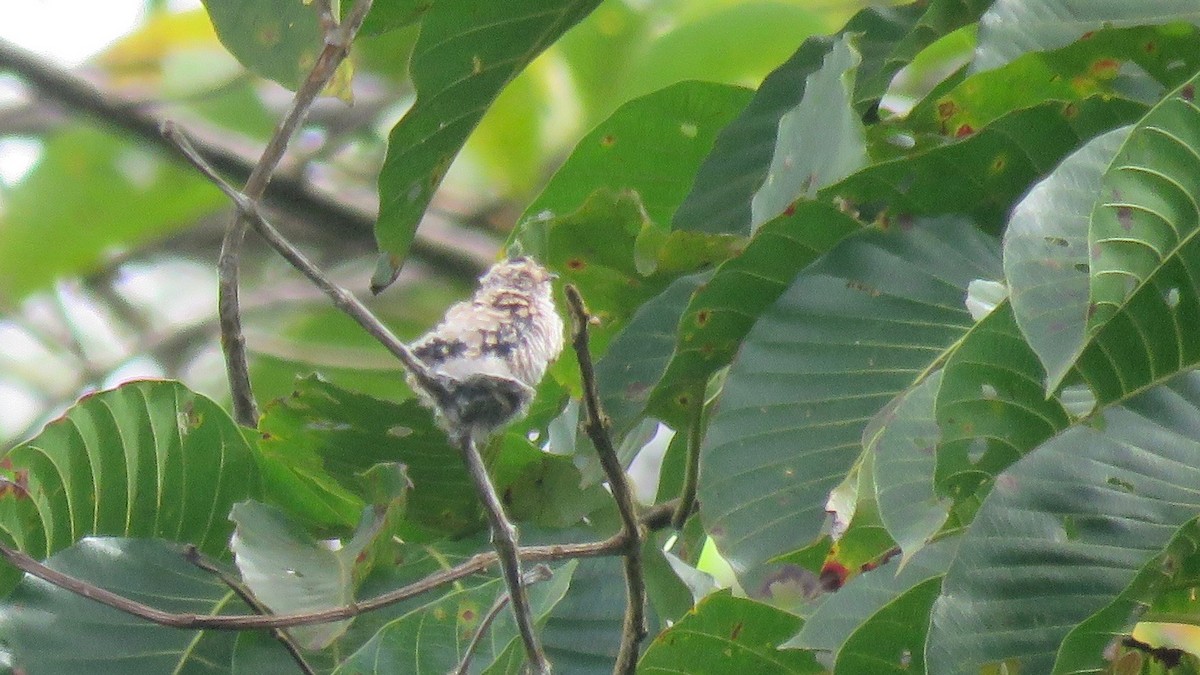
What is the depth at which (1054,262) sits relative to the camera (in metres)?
0.78

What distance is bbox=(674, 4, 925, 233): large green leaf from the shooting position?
123cm

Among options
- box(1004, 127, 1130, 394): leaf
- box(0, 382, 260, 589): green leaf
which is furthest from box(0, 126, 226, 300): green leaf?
box(1004, 127, 1130, 394): leaf

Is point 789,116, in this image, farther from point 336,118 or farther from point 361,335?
point 336,118

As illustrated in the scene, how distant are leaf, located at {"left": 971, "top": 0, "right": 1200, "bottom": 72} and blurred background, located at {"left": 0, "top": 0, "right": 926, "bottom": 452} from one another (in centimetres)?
147

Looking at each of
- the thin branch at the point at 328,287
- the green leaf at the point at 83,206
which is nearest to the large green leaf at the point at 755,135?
the thin branch at the point at 328,287

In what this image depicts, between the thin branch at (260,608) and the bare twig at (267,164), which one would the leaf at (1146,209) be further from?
the thin branch at (260,608)

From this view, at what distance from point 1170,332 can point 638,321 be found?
0.40 metres

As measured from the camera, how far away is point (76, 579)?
42.6 inches

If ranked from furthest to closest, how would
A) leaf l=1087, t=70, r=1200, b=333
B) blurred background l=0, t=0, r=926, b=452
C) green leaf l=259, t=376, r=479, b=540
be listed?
1. blurred background l=0, t=0, r=926, b=452
2. green leaf l=259, t=376, r=479, b=540
3. leaf l=1087, t=70, r=1200, b=333

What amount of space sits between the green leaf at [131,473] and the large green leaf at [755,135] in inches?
17.0

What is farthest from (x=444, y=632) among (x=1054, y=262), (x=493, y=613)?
(x=1054, y=262)

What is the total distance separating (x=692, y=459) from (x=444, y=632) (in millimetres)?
238

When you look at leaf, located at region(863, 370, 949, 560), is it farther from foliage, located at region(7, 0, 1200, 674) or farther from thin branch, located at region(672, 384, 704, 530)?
thin branch, located at region(672, 384, 704, 530)

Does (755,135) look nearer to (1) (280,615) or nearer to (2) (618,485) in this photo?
(2) (618,485)
